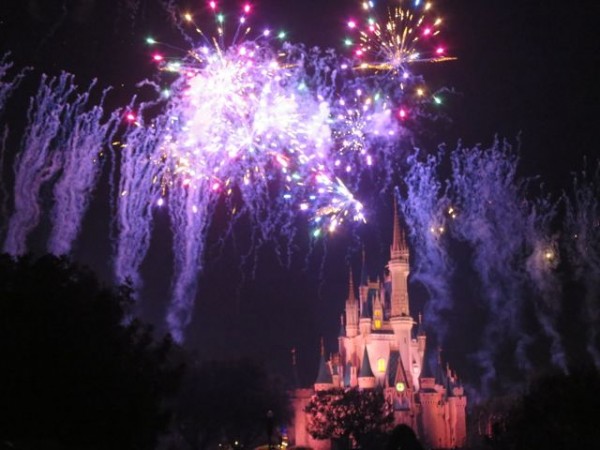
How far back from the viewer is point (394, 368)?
93.9 m

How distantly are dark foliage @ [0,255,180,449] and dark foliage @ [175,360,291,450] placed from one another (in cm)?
3752

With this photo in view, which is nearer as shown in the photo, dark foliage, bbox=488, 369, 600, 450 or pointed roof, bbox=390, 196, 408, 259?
dark foliage, bbox=488, 369, 600, 450

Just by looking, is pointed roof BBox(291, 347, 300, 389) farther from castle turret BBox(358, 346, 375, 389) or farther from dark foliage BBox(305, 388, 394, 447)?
dark foliage BBox(305, 388, 394, 447)

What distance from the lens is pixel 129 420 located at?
1195 inches

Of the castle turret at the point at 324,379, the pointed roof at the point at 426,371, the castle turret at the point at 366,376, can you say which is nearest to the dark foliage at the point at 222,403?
the castle turret at the point at 366,376

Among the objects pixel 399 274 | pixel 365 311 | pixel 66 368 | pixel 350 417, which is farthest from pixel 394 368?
pixel 66 368

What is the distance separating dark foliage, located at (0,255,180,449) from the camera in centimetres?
2752

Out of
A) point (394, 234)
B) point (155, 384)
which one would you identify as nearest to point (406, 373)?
point (394, 234)

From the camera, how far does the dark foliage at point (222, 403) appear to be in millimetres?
70562

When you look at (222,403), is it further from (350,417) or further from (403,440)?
(403,440)

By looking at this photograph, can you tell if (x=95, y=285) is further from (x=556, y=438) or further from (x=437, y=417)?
(x=437, y=417)

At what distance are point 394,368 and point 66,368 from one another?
69.0 metres

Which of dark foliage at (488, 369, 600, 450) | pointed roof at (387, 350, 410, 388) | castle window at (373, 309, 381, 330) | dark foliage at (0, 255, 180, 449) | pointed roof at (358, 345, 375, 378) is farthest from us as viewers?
castle window at (373, 309, 381, 330)

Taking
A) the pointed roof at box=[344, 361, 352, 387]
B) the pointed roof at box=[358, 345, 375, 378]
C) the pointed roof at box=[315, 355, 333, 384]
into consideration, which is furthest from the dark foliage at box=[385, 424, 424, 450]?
the pointed roof at box=[344, 361, 352, 387]
